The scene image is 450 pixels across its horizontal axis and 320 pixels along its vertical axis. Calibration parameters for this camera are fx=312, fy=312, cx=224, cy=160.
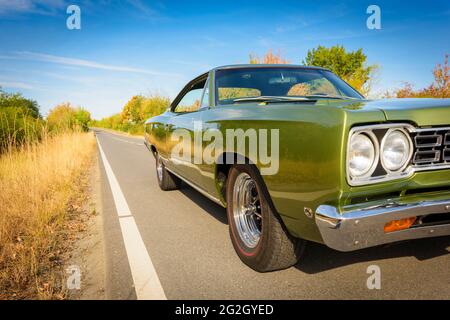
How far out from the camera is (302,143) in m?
1.76

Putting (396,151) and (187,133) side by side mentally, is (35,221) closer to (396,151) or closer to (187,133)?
(187,133)

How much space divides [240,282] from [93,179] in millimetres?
5723

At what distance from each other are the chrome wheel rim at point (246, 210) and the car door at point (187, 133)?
0.72 meters

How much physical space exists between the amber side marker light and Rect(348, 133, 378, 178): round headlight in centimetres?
29

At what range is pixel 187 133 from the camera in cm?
358

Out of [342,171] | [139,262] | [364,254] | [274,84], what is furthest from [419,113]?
[139,262]

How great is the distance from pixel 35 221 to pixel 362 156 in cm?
357

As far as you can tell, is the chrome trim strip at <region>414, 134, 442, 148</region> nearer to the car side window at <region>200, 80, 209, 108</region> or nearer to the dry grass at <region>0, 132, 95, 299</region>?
the car side window at <region>200, 80, 209, 108</region>

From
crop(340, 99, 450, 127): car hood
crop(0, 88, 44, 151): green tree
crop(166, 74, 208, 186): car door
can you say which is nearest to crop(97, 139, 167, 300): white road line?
crop(166, 74, 208, 186): car door

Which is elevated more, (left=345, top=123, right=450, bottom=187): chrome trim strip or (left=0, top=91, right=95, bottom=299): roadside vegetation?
(left=345, top=123, right=450, bottom=187): chrome trim strip

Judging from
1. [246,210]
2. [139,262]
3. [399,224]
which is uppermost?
[399,224]

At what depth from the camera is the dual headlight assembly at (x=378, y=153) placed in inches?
64.1

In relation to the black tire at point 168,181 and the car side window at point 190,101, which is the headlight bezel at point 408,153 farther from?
the black tire at point 168,181

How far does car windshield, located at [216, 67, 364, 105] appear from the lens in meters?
3.20
